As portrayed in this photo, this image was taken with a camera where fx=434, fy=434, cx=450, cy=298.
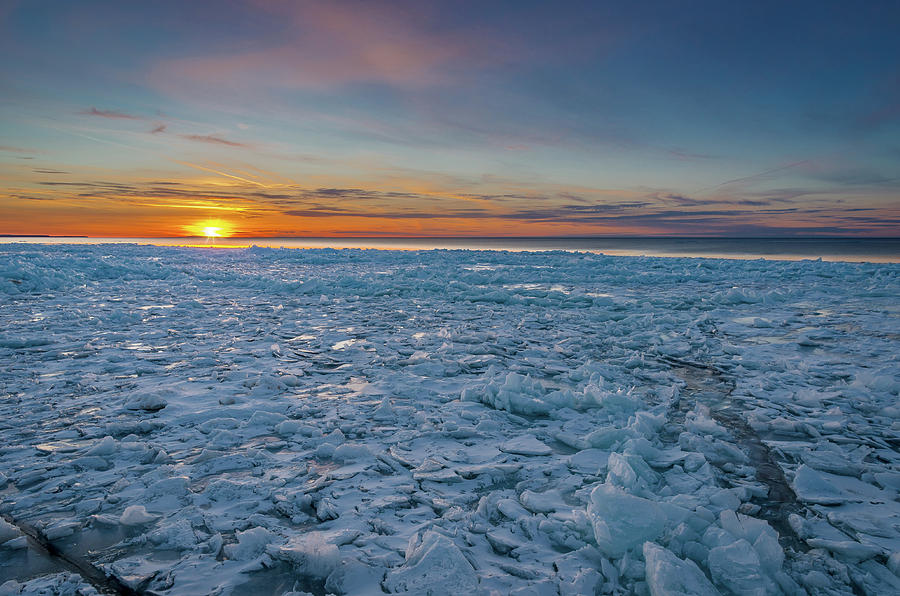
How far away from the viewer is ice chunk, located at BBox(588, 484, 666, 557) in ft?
6.97

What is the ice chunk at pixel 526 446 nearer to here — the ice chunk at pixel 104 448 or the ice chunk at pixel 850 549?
the ice chunk at pixel 850 549

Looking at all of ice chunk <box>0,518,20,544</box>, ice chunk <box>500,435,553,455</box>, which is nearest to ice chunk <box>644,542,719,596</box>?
ice chunk <box>500,435,553,455</box>

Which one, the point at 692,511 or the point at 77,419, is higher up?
the point at 692,511

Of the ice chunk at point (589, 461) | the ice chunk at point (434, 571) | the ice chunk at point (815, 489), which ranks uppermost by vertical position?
the ice chunk at point (815, 489)

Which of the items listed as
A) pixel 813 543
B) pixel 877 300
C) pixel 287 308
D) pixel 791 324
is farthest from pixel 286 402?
pixel 877 300

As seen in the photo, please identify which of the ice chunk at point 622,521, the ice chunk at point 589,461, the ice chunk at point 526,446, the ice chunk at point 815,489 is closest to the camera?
the ice chunk at point 622,521

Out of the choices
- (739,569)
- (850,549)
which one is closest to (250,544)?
(739,569)

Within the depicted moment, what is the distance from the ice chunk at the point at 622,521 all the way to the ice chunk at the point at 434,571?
0.69 m

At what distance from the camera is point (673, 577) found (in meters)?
1.84

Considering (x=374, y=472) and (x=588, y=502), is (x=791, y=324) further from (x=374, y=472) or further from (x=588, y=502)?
(x=374, y=472)

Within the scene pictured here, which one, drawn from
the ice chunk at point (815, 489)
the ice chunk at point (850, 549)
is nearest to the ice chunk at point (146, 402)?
the ice chunk at point (850, 549)

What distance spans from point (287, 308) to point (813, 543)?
915cm

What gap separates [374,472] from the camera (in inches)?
115

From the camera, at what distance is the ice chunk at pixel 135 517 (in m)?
2.31
